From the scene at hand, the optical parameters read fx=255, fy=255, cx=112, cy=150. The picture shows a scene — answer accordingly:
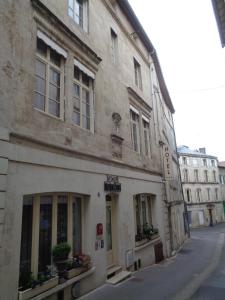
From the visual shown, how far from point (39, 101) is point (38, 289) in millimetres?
3841

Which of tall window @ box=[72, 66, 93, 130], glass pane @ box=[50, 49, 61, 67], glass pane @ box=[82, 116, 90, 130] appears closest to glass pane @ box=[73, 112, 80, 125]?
tall window @ box=[72, 66, 93, 130]

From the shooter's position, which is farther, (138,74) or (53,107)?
(138,74)

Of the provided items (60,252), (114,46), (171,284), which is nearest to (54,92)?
A: (60,252)

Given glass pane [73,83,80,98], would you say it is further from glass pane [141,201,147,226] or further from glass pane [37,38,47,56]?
glass pane [141,201,147,226]

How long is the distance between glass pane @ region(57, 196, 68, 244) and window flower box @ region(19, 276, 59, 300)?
36.8 inches

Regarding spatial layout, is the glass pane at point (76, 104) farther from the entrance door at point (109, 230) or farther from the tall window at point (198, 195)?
the tall window at point (198, 195)

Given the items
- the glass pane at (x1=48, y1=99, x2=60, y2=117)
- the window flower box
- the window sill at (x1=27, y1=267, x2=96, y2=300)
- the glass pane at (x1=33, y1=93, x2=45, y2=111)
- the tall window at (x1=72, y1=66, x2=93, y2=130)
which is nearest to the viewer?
the window flower box

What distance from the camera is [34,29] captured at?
5727 millimetres

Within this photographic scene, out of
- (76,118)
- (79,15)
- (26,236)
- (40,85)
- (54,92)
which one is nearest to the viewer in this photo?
(26,236)

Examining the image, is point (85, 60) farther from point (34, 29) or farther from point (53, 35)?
point (34, 29)

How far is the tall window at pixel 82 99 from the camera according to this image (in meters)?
7.05

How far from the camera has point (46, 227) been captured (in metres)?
5.64

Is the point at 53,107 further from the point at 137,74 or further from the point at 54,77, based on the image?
the point at 137,74

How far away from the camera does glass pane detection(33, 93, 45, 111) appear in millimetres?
5656
